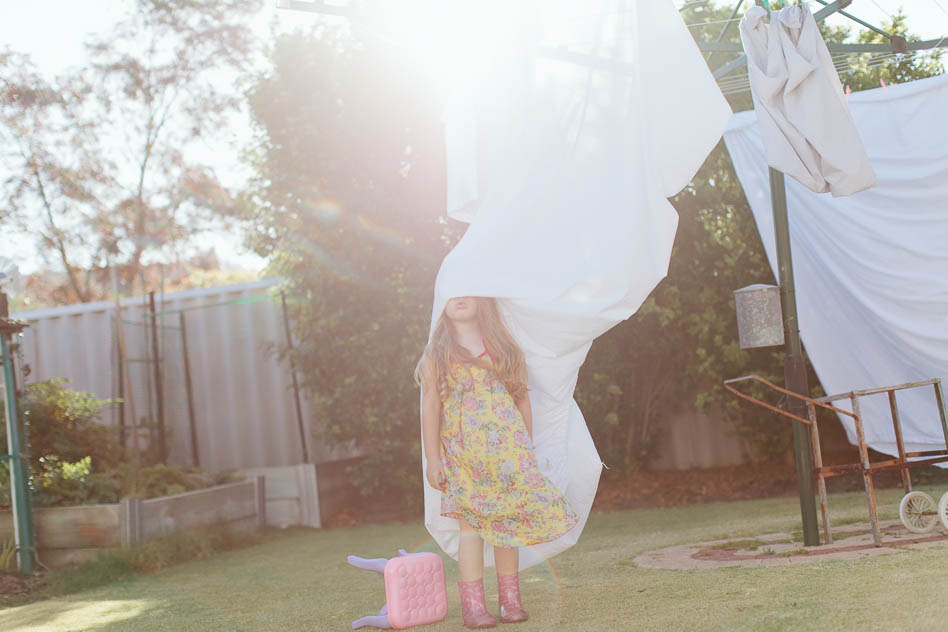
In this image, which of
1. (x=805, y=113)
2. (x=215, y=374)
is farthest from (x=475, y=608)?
(x=215, y=374)

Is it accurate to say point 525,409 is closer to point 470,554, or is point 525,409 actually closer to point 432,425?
point 432,425

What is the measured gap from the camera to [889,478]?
21.8 feet

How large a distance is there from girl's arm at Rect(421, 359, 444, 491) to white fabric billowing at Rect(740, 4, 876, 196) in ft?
6.18

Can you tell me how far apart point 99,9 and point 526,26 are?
812 cm

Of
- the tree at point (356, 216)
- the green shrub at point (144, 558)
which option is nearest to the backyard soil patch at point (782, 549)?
the green shrub at point (144, 558)

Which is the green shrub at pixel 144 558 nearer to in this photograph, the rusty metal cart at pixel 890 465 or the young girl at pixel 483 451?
the young girl at pixel 483 451

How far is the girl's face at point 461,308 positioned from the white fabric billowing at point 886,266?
2.76 metres

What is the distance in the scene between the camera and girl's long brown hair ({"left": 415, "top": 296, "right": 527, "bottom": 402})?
3.13 metres

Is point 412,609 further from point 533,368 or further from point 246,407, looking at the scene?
point 246,407

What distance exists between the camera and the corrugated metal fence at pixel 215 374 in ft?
26.9

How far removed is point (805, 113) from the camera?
3.81 meters

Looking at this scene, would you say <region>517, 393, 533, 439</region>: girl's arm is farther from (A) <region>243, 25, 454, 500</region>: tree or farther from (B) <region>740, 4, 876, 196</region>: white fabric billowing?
(A) <region>243, 25, 454, 500</region>: tree

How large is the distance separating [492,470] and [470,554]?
0.30 m

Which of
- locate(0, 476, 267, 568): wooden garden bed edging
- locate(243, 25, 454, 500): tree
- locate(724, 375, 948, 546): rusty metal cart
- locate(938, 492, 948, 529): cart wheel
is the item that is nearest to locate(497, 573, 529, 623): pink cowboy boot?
locate(724, 375, 948, 546): rusty metal cart
